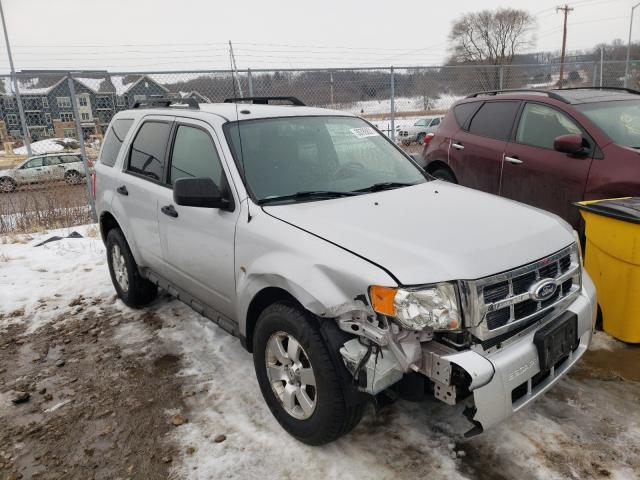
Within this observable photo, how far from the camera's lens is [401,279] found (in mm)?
2230

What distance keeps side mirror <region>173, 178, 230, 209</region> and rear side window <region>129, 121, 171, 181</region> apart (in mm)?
1061

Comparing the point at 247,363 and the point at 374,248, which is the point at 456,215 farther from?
the point at 247,363

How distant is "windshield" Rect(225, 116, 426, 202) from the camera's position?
317 centimetres

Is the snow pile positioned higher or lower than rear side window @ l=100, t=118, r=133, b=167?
lower

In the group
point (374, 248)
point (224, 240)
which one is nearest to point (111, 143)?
point (224, 240)

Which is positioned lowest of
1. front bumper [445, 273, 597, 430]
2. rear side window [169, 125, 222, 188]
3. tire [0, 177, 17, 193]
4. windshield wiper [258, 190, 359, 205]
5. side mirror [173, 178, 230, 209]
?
tire [0, 177, 17, 193]

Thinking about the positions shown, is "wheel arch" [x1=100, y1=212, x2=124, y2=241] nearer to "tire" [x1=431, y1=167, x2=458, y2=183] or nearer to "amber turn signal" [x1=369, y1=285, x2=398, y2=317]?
"amber turn signal" [x1=369, y1=285, x2=398, y2=317]

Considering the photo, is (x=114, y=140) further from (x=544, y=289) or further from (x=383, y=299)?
(x=544, y=289)

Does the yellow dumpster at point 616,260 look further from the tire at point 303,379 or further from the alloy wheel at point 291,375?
the alloy wheel at point 291,375

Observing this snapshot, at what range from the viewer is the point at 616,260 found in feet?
11.8

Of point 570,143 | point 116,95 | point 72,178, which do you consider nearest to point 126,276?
point 570,143

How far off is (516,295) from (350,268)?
82 cm

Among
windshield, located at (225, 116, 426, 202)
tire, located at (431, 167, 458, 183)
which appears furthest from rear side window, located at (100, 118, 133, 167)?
tire, located at (431, 167, 458, 183)

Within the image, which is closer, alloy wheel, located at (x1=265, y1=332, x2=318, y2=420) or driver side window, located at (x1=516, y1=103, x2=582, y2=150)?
alloy wheel, located at (x1=265, y1=332, x2=318, y2=420)
